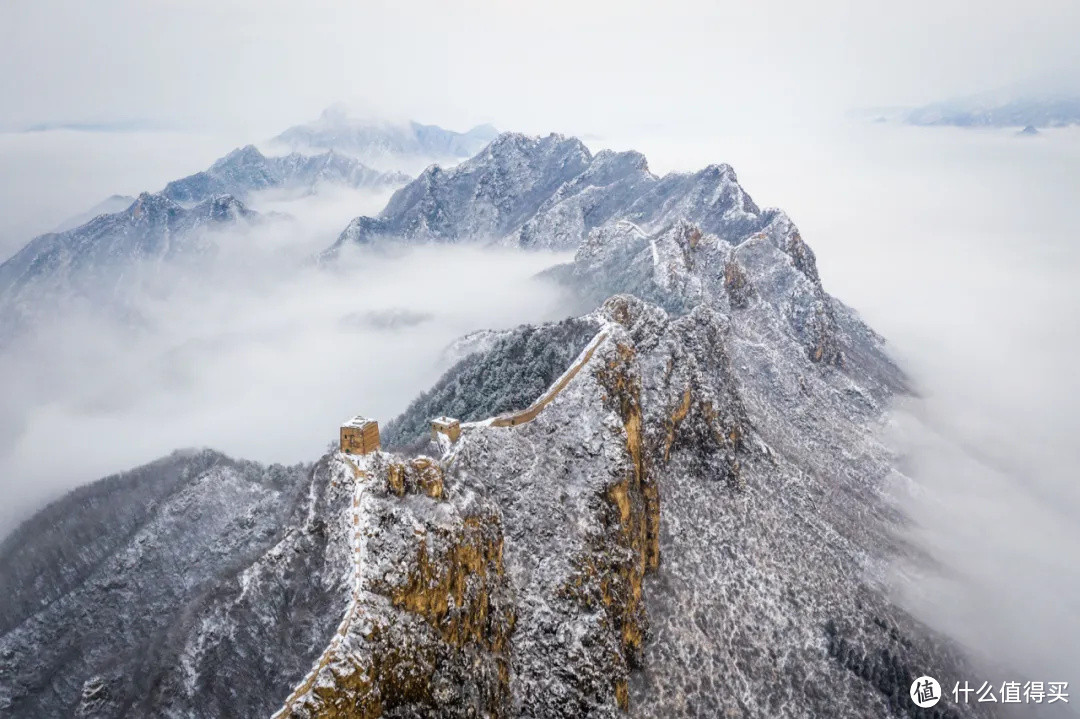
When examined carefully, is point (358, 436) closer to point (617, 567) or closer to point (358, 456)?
point (358, 456)

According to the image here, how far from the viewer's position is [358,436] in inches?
1955

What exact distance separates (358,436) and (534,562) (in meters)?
21.0

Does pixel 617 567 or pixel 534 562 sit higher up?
pixel 534 562

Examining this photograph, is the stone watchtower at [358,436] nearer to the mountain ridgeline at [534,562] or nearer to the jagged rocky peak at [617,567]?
the mountain ridgeline at [534,562]

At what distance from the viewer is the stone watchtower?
49.5 m

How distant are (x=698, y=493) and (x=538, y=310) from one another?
9232cm

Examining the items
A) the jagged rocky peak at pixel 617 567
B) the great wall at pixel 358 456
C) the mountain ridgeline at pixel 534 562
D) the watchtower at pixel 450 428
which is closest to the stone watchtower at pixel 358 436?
the great wall at pixel 358 456

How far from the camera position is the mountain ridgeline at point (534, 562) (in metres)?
46.1

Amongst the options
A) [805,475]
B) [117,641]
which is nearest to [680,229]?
[805,475]

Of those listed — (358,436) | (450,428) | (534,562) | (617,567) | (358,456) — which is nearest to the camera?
(358,436)

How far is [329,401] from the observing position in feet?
579

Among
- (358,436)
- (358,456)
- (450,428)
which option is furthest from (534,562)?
(358,436)

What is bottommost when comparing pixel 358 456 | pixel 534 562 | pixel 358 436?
pixel 534 562

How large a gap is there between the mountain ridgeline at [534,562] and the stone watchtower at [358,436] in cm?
79
